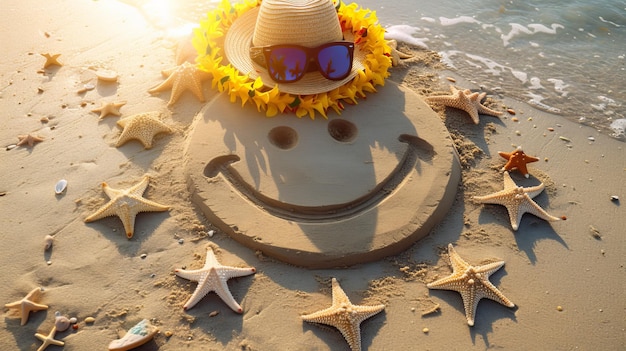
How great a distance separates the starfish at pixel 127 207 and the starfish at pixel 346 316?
1.69 m

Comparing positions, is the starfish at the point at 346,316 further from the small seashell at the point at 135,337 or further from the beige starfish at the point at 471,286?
the small seashell at the point at 135,337

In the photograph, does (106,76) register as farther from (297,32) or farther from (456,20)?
(456,20)

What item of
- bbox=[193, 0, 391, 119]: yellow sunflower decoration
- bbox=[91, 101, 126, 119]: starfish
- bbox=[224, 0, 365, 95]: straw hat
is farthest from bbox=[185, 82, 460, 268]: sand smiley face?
bbox=[91, 101, 126, 119]: starfish

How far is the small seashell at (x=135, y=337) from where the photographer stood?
9.83 feet

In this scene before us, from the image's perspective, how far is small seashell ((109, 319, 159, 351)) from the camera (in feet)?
9.83

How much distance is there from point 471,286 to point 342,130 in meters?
2.04

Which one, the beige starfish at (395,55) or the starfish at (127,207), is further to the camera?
the beige starfish at (395,55)

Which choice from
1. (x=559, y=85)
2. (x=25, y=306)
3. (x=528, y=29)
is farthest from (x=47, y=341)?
(x=528, y=29)

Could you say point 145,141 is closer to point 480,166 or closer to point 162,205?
point 162,205

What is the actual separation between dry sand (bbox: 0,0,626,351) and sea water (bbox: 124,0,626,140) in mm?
912

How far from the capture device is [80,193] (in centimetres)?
418

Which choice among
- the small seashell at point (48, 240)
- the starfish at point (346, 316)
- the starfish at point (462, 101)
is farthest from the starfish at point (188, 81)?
the starfish at point (346, 316)

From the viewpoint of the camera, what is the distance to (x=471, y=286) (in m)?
3.43

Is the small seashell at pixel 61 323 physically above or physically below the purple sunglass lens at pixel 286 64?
below
